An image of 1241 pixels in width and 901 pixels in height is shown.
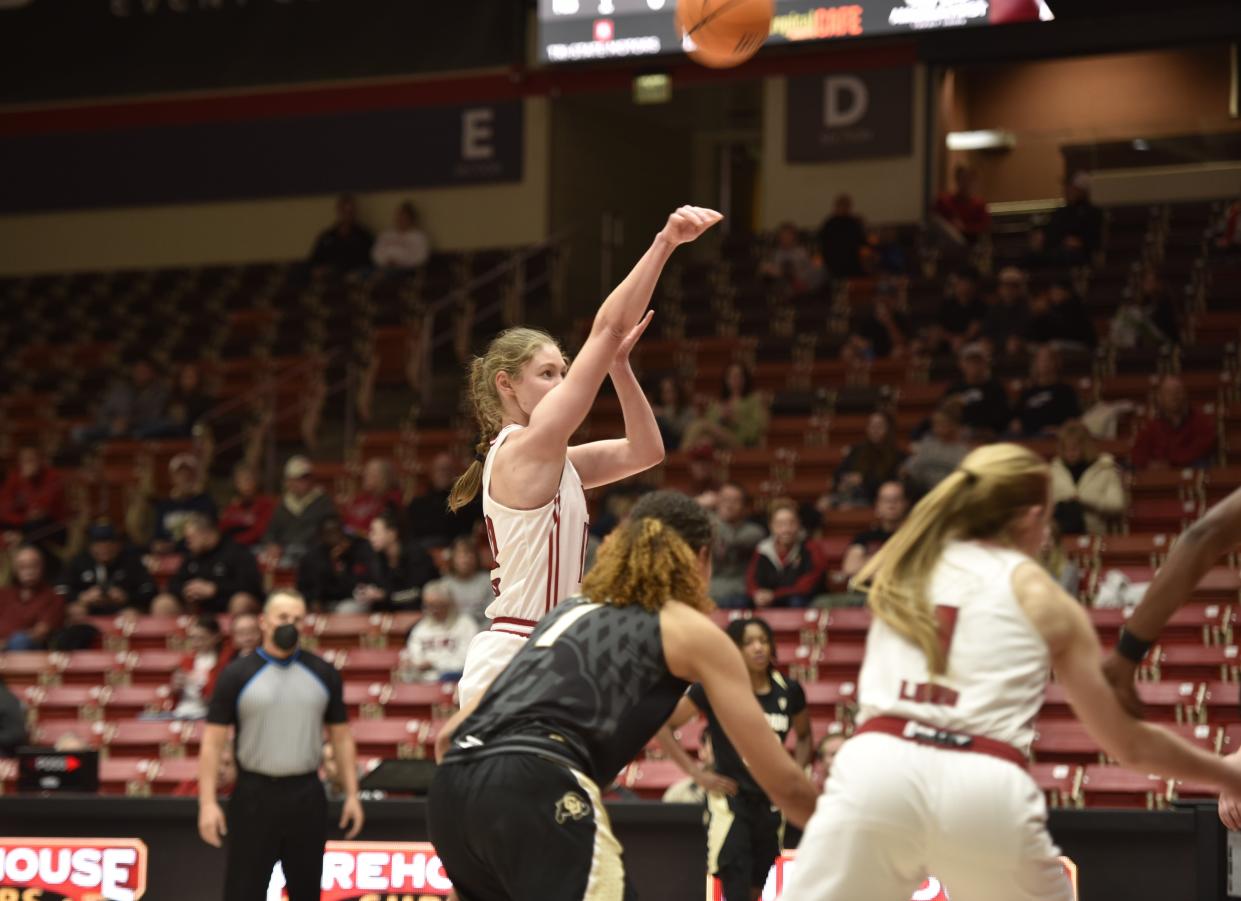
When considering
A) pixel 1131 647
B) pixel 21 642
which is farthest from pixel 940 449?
pixel 1131 647

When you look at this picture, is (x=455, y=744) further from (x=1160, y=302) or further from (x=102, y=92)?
(x=102, y=92)

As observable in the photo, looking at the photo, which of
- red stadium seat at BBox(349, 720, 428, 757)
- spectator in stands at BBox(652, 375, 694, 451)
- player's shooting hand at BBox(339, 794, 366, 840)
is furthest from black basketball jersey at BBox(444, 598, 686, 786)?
spectator in stands at BBox(652, 375, 694, 451)

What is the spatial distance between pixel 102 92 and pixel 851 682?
14029 millimetres

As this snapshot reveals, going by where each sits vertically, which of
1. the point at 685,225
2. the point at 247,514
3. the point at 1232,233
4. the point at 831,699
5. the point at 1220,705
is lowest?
the point at 831,699

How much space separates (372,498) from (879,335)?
447 cm

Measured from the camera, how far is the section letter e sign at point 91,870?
846 cm

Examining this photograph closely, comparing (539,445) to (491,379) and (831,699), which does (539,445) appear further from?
(831,699)

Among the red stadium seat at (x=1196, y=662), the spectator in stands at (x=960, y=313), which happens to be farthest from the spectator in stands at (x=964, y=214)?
the red stadium seat at (x=1196, y=662)

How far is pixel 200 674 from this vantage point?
12.0 meters

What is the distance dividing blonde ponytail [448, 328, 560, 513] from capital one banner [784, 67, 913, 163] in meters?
13.6

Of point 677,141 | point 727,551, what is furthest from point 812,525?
point 677,141

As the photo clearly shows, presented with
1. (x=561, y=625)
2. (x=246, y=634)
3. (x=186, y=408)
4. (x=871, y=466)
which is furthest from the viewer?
(x=186, y=408)

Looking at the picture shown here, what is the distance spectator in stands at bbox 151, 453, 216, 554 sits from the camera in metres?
14.7

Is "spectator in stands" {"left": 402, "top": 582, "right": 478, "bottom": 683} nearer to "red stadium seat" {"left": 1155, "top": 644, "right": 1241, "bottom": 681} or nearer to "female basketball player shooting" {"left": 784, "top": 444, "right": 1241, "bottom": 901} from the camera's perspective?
"red stadium seat" {"left": 1155, "top": 644, "right": 1241, "bottom": 681}
